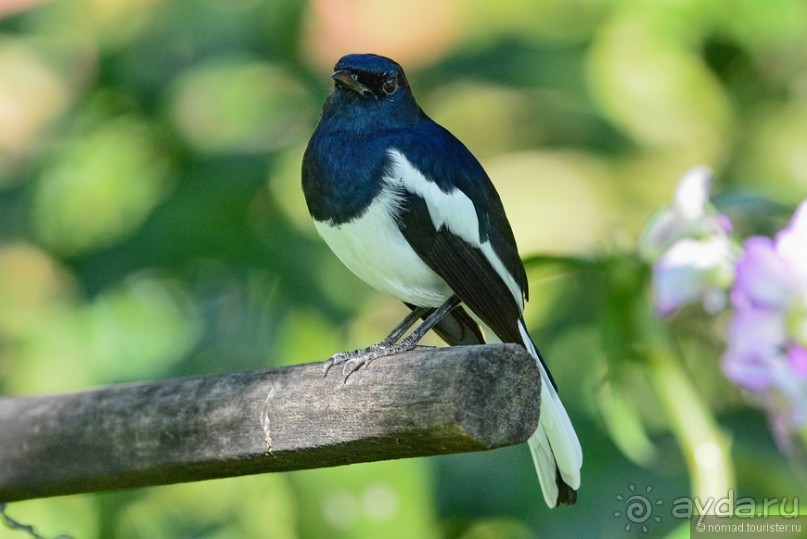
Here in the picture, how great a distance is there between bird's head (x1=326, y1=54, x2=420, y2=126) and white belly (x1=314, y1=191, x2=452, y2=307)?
225 millimetres

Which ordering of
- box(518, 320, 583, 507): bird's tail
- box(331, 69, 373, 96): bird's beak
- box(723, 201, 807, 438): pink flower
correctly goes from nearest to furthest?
box(723, 201, 807, 438): pink flower
box(518, 320, 583, 507): bird's tail
box(331, 69, 373, 96): bird's beak

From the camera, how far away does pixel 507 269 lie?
2031mm

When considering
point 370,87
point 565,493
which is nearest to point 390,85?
point 370,87

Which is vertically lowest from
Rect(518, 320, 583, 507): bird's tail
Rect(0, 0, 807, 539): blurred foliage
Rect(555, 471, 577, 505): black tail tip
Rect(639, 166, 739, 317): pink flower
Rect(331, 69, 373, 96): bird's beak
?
Rect(0, 0, 807, 539): blurred foliage

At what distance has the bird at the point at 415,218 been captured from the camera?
198cm

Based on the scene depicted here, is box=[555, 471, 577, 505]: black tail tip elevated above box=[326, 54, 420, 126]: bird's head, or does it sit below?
below

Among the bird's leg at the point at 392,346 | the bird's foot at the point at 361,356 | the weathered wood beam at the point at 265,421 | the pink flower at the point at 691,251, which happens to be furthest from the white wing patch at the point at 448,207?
the weathered wood beam at the point at 265,421

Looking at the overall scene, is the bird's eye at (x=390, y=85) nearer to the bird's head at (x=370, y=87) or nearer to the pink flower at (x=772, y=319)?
the bird's head at (x=370, y=87)

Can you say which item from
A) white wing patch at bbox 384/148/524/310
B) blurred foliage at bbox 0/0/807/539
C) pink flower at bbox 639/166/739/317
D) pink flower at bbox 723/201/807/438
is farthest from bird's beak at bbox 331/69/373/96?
Answer: pink flower at bbox 723/201/807/438

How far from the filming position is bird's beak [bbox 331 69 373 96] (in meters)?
2.13

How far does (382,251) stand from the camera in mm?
1983

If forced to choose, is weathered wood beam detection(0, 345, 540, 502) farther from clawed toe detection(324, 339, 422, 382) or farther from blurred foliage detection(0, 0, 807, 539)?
blurred foliage detection(0, 0, 807, 539)

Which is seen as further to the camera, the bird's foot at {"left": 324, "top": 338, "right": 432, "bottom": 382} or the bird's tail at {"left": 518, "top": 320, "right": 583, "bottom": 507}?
the bird's tail at {"left": 518, "top": 320, "right": 583, "bottom": 507}

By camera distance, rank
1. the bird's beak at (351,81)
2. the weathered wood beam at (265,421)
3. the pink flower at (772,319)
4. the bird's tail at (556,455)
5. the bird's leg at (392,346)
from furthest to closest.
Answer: the bird's beak at (351,81), the bird's tail at (556,455), the bird's leg at (392,346), the pink flower at (772,319), the weathered wood beam at (265,421)
